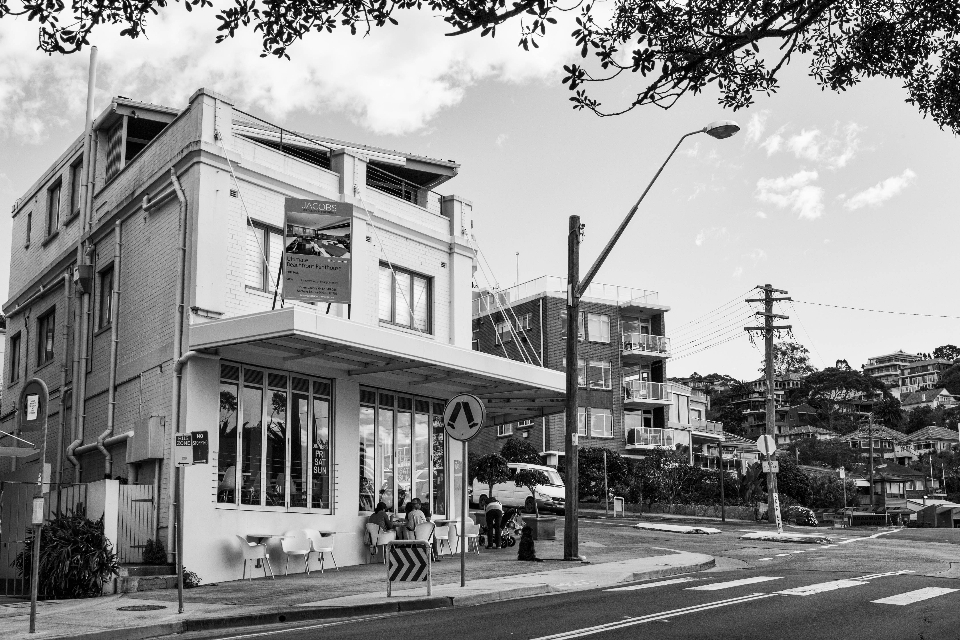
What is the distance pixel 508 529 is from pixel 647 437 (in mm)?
39251

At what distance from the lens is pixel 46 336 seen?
27266 mm

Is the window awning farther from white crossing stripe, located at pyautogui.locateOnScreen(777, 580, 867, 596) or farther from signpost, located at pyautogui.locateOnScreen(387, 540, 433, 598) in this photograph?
white crossing stripe, located at pyautogui.locateOnScreen(777, 580, 867, 596)

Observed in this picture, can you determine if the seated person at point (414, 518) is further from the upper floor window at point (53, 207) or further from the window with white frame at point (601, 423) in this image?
the window with white frame at point (601, 423)

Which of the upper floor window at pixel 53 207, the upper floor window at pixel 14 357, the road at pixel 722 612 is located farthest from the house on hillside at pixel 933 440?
the upper floor window at pixel 53 207

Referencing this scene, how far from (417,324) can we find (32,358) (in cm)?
1060

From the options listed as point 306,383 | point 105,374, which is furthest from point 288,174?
point 105,374

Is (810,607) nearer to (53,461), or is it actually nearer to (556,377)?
(556,377)

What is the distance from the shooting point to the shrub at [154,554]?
727 inches

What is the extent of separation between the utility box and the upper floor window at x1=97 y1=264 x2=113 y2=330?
3977mm

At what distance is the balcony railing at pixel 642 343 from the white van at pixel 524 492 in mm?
20702

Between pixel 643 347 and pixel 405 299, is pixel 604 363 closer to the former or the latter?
pixel 643 347

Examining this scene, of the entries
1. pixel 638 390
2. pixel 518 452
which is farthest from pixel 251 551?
pixel 638 390

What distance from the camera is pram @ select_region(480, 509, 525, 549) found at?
2586 cm

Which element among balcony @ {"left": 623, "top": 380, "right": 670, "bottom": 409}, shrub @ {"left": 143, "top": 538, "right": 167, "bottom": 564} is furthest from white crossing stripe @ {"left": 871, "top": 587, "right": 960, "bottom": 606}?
balcony @ {"left": 623, "top": 380, "right": 670, "bottom": 409}
